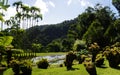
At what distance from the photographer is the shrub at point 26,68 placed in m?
29.5

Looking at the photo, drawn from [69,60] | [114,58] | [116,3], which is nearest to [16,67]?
[69,60]

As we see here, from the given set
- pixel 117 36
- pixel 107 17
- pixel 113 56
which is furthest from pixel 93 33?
pixel 113 56

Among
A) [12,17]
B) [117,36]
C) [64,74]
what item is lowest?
[64,74]

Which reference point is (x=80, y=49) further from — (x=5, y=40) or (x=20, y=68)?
(x=5, y=40)

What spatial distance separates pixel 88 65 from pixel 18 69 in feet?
23.5

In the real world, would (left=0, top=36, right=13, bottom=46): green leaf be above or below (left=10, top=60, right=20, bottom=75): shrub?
above

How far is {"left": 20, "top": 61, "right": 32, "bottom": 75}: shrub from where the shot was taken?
96.8 ft

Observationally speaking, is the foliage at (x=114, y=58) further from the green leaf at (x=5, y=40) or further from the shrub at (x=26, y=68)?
the green leaf at (x=5, y=40)

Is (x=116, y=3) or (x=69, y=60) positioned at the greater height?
(x=116, y=3)

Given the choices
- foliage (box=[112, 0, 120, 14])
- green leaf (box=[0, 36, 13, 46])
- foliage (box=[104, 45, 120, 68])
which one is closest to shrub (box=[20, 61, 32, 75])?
foliage (box=[104, 45, 120, 68])

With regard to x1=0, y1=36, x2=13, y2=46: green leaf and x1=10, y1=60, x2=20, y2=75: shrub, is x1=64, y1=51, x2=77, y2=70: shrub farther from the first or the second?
x1=0, y1=36, x2=13, y2=46: green leaf

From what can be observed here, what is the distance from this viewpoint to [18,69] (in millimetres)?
29734

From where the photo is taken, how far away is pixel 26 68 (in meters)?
29.5

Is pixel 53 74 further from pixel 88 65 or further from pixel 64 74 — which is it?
pixel 88 65
